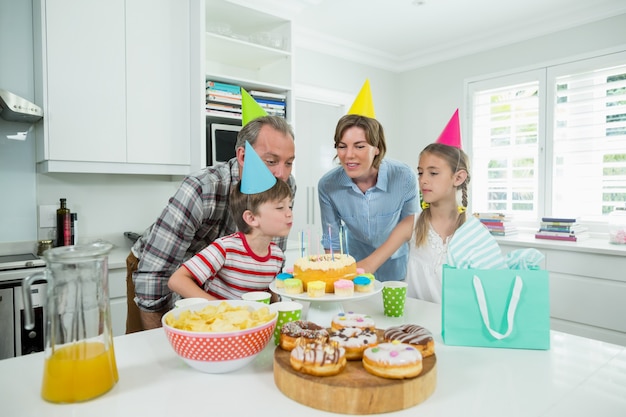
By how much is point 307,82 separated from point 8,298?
2.84m

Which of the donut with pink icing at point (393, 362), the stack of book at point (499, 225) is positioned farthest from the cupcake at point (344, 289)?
the stack of book at point (499, 225)

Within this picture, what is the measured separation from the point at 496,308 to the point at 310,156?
10.3 feet

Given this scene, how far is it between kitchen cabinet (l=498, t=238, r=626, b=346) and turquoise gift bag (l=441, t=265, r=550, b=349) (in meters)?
2.34

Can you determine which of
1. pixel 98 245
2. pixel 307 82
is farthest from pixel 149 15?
pixel 98 245

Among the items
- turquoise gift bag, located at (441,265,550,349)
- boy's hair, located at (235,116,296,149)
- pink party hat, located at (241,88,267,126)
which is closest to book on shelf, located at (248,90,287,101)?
pink party hat, located at (241,88,267,126)

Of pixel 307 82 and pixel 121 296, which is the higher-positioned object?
pixel 307 82

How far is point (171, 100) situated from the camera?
2.74m

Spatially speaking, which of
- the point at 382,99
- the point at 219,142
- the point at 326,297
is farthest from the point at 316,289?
the point at 382,99

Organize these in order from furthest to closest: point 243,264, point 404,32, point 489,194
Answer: point 489,194 < point 404,32 < point 243,264

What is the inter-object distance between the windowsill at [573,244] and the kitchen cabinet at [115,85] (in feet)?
8.29

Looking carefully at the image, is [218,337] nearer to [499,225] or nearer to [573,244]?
[573,244]

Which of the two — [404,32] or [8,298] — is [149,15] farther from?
[404,32]

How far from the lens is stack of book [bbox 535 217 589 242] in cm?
318

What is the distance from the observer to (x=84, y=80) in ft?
7.86
